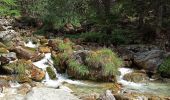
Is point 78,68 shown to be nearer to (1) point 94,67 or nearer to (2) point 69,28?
(1) point 94,67

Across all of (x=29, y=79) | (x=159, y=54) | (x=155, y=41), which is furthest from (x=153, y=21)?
(x=29, y=79)

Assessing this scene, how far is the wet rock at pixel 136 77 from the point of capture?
650 inches

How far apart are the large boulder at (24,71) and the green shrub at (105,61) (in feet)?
7.44

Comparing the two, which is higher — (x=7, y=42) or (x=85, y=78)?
(x=7, y=42)

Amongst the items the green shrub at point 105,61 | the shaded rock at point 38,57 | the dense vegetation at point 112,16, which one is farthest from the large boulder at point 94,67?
the dense vegetation at point 112,16

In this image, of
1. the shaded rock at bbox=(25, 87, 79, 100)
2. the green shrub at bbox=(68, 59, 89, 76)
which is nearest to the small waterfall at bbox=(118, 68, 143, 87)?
the green shrub at bbox=(68, 59, 89, 76)

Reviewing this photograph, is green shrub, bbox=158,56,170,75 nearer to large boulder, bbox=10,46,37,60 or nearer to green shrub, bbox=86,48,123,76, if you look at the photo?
green shrub, bbox=86,48,123,76

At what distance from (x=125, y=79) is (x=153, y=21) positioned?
7809mm

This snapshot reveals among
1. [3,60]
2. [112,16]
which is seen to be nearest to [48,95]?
[3,60]

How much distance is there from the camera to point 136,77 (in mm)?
16625

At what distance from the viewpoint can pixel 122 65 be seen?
58.5 feet

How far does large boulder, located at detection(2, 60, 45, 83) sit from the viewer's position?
15.3m

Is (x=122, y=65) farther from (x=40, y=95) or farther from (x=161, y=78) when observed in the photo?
(x=40, y=95)

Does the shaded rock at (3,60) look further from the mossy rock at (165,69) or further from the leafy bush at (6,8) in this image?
the mossy rock at (165,69)
